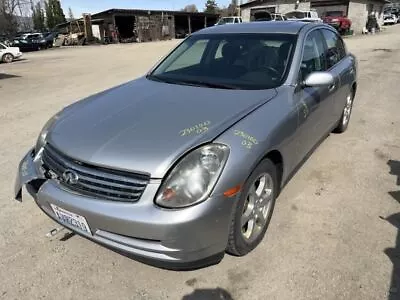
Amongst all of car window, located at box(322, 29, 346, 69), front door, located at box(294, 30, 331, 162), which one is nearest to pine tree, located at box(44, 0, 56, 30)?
car window, located at box(322, 29, 346, 69)

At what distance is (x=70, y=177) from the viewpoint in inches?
91.0

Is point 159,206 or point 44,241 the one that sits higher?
point 159,206

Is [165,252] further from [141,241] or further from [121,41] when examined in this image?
[121,41]

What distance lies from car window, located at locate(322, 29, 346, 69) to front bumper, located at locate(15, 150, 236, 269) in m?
2.86

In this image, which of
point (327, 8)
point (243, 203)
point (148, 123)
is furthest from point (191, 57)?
point (327, 8)

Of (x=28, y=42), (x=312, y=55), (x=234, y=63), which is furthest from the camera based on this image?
(x=28, y=42)

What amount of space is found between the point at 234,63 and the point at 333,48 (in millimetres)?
1817

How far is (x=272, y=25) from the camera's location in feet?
12.5

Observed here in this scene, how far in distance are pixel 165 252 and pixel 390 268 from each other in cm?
164

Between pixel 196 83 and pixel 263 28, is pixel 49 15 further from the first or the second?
pixel 196 83

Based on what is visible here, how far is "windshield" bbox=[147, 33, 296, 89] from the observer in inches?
127

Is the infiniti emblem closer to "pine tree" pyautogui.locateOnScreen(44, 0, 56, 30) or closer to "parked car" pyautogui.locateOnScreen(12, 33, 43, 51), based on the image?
"parked car" pyautogui.locateOnScreen(12, 33, 43, 51)

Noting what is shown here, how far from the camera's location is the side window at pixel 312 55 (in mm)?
3400

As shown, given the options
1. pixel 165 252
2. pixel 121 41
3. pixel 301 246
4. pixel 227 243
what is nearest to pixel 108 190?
pixel 165 252
